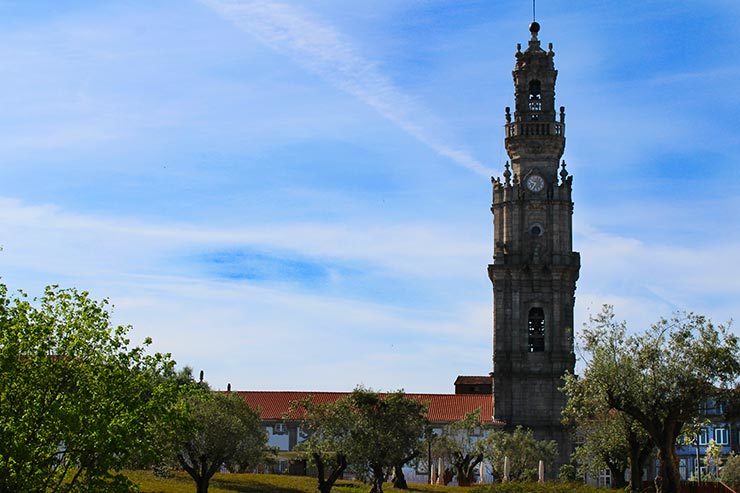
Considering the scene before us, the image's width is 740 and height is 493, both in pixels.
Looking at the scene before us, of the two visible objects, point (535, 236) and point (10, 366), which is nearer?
point (10, 366)

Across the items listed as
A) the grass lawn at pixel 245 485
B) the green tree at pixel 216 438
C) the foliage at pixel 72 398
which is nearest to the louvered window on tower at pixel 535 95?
the grass lawn at pixel 245 485

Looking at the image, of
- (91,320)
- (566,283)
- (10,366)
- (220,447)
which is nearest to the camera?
(10,366)

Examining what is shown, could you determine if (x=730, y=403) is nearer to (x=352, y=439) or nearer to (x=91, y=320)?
(x=352, y=439)

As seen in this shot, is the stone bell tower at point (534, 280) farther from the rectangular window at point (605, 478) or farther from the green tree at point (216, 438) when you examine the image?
the green tree at point (216, 438)

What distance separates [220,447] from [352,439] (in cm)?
848

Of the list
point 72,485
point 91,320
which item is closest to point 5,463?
point 72,485

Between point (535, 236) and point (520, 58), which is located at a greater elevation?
point (520, 58)

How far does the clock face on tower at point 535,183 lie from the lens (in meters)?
95.2

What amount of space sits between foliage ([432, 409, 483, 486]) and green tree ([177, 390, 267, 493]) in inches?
868

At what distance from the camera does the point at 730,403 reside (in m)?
48.2

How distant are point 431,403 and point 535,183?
23.0 metres

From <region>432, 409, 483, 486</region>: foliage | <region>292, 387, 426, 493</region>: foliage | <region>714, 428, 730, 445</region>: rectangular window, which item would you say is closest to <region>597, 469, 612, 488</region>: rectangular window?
<region>432, 409, 483, 486</region>: foliage

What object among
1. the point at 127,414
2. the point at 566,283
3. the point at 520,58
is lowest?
the point at 127,414

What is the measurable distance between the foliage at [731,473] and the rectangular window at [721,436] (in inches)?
793
